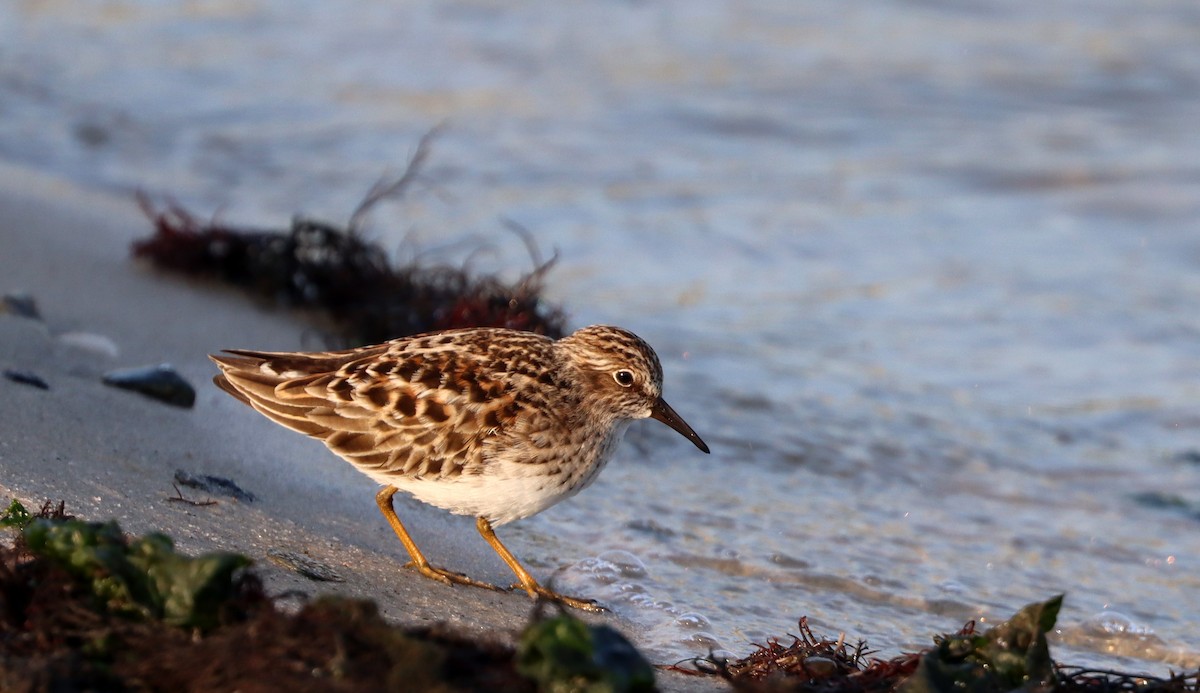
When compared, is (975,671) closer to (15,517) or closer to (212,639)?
(212,639)

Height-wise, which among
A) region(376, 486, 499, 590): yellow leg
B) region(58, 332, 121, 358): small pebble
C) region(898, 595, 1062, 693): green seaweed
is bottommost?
region(376, 486, 499, 590): yellow leg

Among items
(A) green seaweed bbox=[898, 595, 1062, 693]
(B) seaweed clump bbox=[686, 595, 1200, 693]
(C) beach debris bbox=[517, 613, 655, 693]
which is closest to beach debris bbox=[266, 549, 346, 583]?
(B) seaweed clump bbox=[686, 595, 1200, 693]

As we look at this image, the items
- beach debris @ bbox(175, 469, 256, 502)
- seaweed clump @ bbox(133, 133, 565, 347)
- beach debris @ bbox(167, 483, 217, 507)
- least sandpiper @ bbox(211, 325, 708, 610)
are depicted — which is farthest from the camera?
seaweed clump @ bbox(133, 133, 565, 347)

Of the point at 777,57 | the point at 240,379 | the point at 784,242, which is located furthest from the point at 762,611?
the point at 777,57

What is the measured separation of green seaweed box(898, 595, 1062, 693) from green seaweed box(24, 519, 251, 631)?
1.65 meters

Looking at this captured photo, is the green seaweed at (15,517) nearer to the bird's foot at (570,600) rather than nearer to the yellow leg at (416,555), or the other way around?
the yellow leg at (416,555)

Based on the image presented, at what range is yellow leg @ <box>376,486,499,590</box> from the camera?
4625 millimetres

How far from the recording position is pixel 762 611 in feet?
16.5

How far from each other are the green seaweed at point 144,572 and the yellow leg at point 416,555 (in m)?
1.38

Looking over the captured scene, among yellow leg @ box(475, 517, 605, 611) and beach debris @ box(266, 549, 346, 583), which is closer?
beach debris @ box(266, 549, 346, 583)

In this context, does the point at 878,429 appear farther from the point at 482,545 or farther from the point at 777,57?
the point at 777,57

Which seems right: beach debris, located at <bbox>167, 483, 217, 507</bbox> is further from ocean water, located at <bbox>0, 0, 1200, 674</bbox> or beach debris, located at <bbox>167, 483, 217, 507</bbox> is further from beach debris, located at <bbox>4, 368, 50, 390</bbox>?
ocean water, located at <bbox>0, 0, 1200, 674</bbox>

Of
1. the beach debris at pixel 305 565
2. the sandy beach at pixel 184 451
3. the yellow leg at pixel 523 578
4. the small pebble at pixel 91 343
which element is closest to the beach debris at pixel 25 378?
the sandy beach at pixel 184 451

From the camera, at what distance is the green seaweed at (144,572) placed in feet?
10.5
